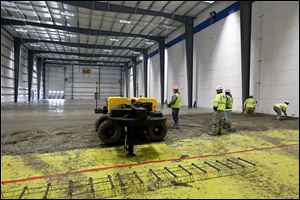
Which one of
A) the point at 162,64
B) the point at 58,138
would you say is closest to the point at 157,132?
the point at 58,138

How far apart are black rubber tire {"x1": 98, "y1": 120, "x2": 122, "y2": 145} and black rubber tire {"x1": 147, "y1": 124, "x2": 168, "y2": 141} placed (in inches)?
34.2

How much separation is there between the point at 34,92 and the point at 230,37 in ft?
91.7

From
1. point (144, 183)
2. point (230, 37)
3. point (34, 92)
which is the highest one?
point (230, 37)

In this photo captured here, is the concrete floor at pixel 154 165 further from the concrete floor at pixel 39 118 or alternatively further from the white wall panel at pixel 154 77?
the white wall panel at pixel 154 77

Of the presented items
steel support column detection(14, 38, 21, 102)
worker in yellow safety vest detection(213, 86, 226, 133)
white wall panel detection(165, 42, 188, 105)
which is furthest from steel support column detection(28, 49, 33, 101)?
worker in yellow safety vest detection(213, 86, 226, 133)

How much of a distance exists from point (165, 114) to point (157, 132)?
254 inches

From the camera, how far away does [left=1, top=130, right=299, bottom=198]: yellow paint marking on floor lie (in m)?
2.82

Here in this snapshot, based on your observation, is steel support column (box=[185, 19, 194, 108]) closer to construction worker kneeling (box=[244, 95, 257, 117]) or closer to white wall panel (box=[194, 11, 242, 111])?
white wall panel (box=[194, 11, 242, 111])

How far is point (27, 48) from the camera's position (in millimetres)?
28516

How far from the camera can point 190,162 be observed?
4.02m

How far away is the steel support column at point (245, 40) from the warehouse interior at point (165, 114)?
0.06 meters

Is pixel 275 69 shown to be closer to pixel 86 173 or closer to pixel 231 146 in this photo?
pixel 231 146

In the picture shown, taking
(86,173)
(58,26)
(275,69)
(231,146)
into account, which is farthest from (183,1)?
(86,173)

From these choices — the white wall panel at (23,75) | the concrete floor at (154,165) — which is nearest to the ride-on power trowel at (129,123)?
the concrete floor at (154,165)
